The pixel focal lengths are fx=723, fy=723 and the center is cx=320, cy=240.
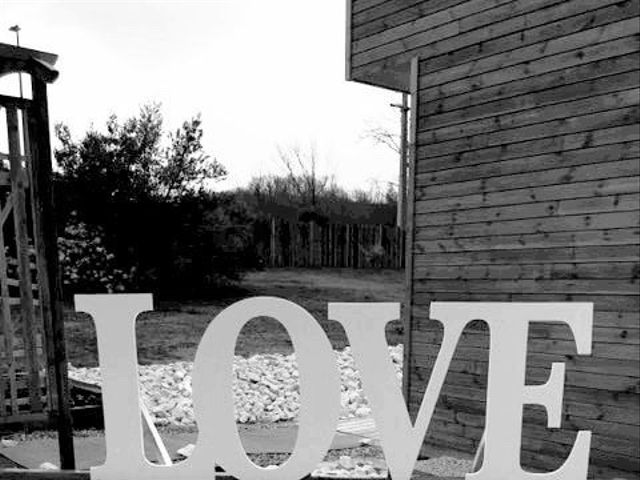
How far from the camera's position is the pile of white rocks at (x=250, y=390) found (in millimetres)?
5160

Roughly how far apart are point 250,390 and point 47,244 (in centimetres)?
364

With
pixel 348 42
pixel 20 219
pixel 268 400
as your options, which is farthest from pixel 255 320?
pixel 20 219

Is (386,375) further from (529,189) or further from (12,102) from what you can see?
(529,189)

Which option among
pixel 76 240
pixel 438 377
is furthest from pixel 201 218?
pixel 438 377

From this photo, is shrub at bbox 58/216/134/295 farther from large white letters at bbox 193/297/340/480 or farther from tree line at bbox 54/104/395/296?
large white letters at bbox 193/297/340/480

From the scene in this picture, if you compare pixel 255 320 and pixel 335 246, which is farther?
pixel 335 246

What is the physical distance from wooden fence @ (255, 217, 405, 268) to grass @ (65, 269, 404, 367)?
0.22 metres

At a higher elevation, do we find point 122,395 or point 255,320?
point 122,395

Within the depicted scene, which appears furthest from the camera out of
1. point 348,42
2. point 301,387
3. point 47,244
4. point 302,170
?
point 302,170

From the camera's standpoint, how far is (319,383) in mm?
2076

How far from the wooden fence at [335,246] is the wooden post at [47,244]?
1057cm

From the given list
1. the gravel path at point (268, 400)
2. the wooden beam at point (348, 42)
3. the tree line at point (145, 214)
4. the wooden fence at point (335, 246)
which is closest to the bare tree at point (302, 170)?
the wooden fence at point (335, 246)

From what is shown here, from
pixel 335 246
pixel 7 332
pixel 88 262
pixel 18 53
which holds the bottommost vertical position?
pixel 335 246

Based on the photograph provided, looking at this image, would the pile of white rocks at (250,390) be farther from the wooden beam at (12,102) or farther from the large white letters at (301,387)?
the large white letters at (301,387)
